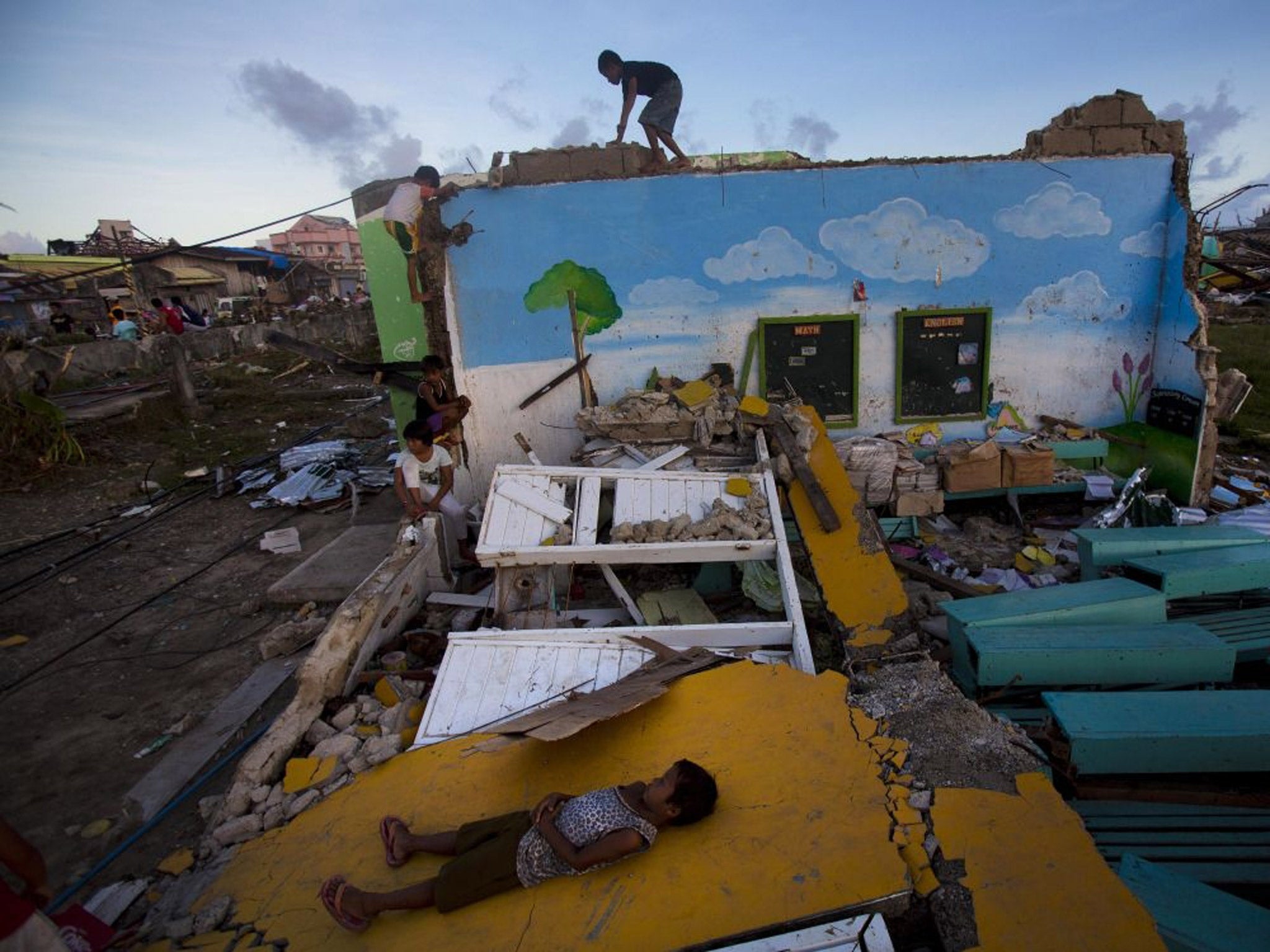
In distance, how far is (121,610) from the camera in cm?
695

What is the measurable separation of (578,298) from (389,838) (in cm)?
567

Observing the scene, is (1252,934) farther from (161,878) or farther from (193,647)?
(193,647)

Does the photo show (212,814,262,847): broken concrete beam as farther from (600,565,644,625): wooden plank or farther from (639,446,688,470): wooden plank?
(639,446,688,470): wooden plank

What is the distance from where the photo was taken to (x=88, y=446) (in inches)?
460

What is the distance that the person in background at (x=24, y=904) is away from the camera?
2314mm

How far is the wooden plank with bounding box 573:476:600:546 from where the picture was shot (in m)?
5.61

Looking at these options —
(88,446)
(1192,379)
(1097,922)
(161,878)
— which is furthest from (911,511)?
(88,446)

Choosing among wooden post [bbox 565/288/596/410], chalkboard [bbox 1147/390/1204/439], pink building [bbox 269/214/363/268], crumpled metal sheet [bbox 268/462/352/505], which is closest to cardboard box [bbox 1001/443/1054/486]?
chalkboard [bbox 1147/390/1204/439]

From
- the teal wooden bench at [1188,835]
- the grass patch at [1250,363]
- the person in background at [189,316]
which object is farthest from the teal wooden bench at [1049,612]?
the person in background at [189,316]

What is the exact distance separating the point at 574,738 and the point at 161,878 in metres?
2.30

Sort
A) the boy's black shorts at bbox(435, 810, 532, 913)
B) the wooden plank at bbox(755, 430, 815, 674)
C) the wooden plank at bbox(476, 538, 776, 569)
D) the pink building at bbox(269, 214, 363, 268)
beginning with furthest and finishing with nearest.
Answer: the pink building at bbox(269, 214, 363, 268) < the wooden plank at bbox(476, 538, 776, 569) < the wooden plank at bbox(755, 430, 815, 674) < the boy's black shorts at bbox(435, 810, 532, 913)

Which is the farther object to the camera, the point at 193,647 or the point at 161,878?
the point at 193,647

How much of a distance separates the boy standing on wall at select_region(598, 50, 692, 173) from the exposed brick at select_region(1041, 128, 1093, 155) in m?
3.79

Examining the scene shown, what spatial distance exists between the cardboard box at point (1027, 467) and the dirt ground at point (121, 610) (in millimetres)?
7155
